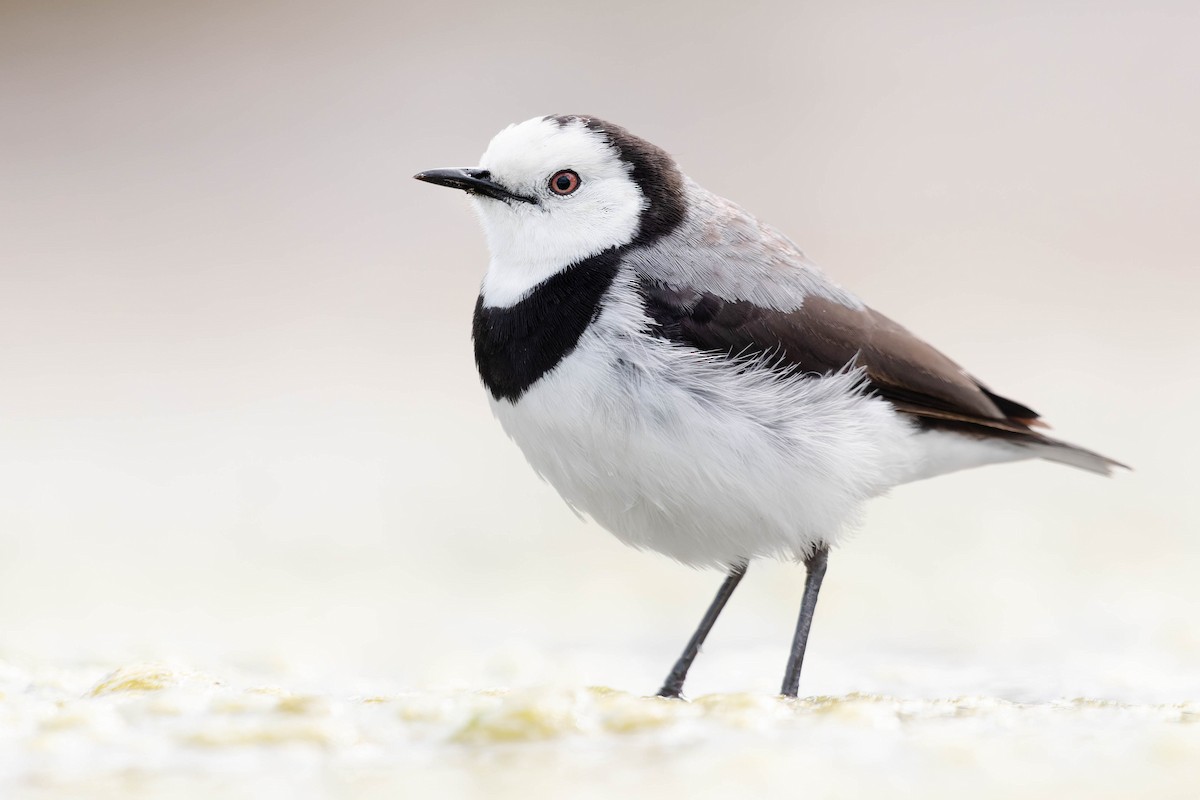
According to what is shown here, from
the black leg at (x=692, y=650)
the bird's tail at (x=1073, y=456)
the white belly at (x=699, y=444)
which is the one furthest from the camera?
the bird's tail at (x=1073, y=456)

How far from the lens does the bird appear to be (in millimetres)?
3869

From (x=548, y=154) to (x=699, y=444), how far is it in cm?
110

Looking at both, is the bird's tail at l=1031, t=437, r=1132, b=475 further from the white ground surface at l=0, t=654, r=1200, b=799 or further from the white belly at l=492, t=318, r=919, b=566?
the white ground surface at l=0, t=654, r=1200, b=799

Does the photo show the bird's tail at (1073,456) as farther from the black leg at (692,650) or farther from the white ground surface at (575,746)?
the white ground surface at (575,746)

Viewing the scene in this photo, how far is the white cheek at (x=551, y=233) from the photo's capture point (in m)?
4.12

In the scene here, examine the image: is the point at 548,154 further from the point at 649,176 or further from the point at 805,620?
the point at 805,620

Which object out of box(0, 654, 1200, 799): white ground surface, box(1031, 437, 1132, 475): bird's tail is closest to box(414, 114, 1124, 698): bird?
box(1031, 437, 1132, 475): bird's tail

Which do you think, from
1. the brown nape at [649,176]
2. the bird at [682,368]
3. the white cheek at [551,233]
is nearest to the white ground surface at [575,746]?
the bird at [682,368]

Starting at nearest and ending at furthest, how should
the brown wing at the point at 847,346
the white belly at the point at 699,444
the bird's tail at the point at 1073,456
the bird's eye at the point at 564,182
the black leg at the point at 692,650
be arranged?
the white belly at the point at 699,444
the brown wing at the point at 847,346
the bird's eye at the point at 564,182
the black leg at the point at 692,650
the bird's tail at the point at 1073,456

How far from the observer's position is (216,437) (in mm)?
9312

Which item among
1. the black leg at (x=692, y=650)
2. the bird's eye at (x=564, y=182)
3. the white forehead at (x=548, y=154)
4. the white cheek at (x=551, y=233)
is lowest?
the black leg at (x=692, y=650)

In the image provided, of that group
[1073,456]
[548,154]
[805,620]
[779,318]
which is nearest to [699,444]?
[779,318]

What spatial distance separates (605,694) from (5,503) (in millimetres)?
5767

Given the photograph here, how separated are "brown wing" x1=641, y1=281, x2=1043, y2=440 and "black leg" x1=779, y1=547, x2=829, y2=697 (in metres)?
0.59
